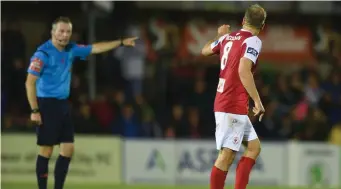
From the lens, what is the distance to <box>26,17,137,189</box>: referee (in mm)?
10883

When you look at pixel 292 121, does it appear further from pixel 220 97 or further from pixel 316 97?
pixel 220 97

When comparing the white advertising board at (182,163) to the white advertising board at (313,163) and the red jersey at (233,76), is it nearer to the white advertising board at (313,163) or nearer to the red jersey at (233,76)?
the white advertising board at (313,163)

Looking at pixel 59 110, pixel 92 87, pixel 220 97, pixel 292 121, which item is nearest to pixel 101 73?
pixel 92 87

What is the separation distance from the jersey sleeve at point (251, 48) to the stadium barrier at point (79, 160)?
7085 millimetres

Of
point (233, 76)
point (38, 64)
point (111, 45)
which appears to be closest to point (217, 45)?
point (233, 76)

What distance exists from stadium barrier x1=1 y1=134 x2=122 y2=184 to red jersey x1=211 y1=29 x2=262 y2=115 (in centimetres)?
673

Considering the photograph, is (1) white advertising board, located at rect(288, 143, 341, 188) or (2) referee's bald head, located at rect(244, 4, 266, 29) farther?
(1) white advertising board, located at rect(288, 143, 341, 188)

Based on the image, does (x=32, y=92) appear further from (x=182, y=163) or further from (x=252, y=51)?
(x=182, y=163)

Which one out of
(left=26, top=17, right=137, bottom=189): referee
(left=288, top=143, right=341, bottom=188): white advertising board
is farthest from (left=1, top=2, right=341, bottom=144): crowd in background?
(left=26, top=17, right=137, bottom=189): referee

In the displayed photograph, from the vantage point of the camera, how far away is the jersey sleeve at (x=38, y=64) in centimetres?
1075

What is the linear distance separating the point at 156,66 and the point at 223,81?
9014 mm

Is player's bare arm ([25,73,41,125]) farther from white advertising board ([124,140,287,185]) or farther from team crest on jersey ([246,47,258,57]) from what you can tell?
white advertising board ([124,140,287,185])

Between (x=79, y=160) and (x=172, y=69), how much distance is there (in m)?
3.04

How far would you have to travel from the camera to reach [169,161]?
55.0 feet
